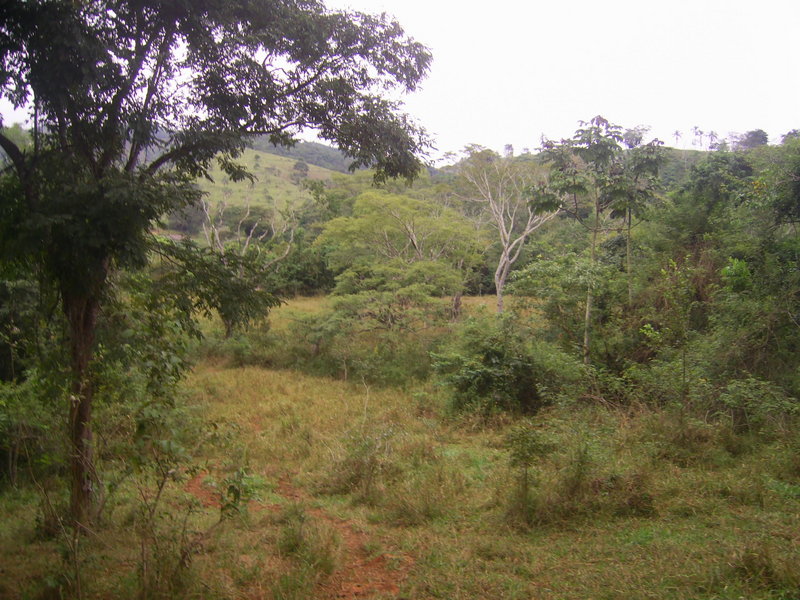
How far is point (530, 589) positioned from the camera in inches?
161

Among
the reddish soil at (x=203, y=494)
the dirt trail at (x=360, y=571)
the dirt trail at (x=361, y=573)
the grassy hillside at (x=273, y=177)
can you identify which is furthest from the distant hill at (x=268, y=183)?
the dirt trail at (x=361, y=573)

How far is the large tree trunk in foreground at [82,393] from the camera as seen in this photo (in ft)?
16.4

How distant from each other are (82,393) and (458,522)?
4089 mm

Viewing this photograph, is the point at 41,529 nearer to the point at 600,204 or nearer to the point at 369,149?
the point at 369,149

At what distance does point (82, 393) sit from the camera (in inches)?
199

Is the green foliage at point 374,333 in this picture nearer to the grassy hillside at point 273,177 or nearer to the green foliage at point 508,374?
the green foliage at point 508,374

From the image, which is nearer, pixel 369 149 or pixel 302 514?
pixel 302 514

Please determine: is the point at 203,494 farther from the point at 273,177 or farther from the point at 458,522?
the point at 273,177

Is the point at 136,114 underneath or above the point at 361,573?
above

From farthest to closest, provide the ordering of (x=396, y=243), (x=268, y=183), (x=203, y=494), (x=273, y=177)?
1. (x=273, y=177)
2. (x=268, y=183)
3. (x=396, y=243)
4. (x=203, y=494)

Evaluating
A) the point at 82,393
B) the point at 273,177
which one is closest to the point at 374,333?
the point at 82,393

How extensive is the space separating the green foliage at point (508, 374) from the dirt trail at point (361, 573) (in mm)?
5345

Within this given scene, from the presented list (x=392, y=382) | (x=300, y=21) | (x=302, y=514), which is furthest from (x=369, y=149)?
(x=392, y=382)

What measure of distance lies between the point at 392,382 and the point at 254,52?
10479 millimetres
